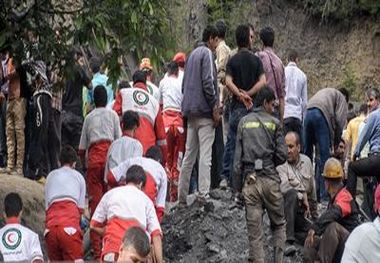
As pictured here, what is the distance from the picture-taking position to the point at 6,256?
1111 cm

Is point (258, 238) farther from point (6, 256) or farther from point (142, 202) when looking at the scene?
point (6, 256)

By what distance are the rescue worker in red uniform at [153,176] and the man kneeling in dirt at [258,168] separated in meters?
0.92

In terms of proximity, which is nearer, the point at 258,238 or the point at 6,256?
the point at 6,256

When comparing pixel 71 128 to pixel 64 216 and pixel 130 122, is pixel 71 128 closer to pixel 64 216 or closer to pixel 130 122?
pixel 130 122

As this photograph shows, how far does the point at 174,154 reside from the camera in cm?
1747

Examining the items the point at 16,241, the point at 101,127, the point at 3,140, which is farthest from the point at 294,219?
the point at 3,140

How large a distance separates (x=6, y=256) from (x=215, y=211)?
453 centimetres

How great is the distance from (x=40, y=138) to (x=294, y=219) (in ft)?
13.1

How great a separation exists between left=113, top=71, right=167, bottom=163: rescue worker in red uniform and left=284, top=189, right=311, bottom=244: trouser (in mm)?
1626

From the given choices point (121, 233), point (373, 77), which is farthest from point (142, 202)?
point (373, 77)

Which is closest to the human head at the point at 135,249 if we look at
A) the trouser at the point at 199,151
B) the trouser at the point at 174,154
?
the trouser at the point at 199,151

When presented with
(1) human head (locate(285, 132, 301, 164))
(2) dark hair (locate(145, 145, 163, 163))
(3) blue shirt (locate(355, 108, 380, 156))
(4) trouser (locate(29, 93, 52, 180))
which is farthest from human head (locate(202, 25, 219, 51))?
(2) dark hair (locate(145, 145, 163, 163))

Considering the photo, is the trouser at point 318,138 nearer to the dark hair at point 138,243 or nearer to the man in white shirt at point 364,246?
the dark hair at point 138,243

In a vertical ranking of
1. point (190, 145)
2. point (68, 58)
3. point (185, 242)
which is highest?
point (68, 58)
